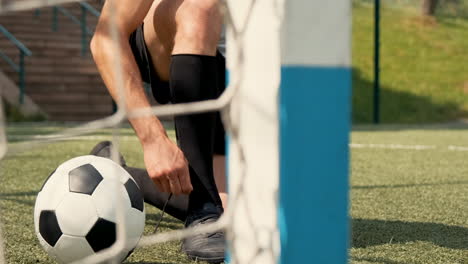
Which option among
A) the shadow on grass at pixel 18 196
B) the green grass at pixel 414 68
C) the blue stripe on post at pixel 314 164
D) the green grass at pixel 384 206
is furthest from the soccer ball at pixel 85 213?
the green grass at pixel 414 68

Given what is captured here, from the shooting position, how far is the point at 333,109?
102cm

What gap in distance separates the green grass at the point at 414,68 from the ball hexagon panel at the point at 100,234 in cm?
982

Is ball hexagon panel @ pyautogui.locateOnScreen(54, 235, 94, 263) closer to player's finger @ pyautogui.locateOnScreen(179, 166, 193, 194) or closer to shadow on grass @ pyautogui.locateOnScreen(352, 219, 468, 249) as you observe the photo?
player's finger @ pyautogui.locateOnScreen(179, 166, 193, 194)

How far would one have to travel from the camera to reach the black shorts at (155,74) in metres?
2.09

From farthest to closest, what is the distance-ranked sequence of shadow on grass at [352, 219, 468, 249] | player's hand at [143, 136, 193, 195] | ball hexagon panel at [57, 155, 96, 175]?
shadow on grass at [352, 219, 468, 249] < ball hexagon panel at [57, 155, 96, 175] < player's hand at [143, 136, 193, 195]

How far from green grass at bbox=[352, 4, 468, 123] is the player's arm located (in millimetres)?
9848

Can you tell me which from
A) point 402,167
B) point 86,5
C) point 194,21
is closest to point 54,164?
point 402,167

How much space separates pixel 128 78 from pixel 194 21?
1.08ft

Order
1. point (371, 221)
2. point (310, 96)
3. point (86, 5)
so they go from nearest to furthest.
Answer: point (310, 96), point (371, 221), point (86, 5)

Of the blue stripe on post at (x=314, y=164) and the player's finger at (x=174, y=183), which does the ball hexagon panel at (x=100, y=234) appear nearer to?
the player's finger at (x=174, y=183)

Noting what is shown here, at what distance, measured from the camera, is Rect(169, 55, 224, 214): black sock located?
186 centimetres

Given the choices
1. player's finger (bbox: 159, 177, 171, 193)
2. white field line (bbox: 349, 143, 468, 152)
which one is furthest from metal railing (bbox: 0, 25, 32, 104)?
player's finger (bbox: 159, 177, 171, 193)

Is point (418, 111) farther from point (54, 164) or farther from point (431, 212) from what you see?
point (431, 212)

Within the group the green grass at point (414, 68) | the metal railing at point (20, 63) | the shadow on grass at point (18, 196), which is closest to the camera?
the shadow on grass at point (18, 196)
